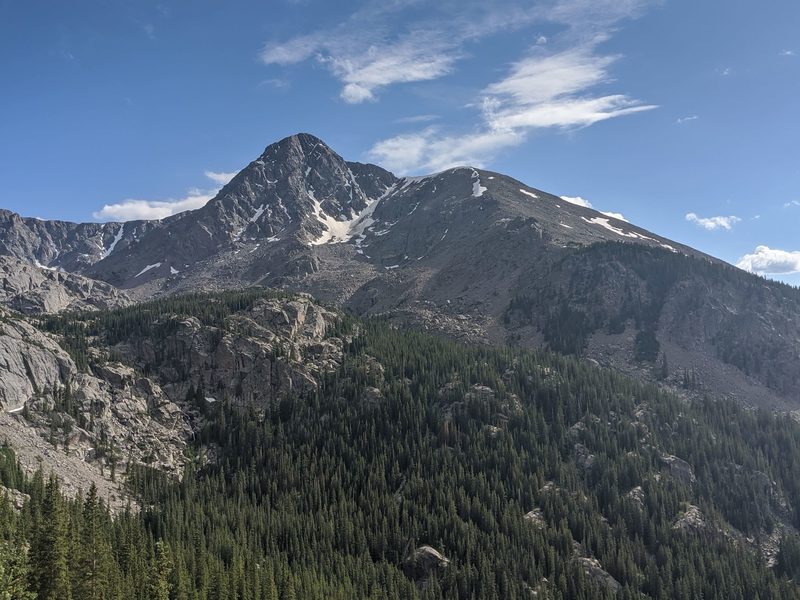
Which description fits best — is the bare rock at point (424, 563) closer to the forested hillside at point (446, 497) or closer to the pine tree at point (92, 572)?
the forested hillside at point (446, 497)

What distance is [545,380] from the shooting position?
600ft

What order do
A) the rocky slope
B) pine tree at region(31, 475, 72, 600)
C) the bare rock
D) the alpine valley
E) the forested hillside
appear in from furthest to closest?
the rocky slope < the bare rock < the alpine valley < the forested hillside < pine tree at region(31, 475, 72, 600)

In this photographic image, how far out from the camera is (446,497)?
136 m

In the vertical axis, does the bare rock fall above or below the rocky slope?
below

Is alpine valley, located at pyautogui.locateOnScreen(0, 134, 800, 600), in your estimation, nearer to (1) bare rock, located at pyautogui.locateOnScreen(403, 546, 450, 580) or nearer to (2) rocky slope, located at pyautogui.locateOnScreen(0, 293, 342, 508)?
(1) bare rock, located at pyautogui.locateOnScreen(403, 546, 450, 580)

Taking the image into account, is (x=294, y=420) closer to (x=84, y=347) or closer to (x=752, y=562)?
(x=84, y=347)

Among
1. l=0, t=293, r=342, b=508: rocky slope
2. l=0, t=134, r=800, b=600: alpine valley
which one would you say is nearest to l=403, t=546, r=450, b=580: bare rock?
l=0, t=134, r=800, b=600: alpine valley

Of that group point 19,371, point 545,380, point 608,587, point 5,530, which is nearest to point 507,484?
point 608,587

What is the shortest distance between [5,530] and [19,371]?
7940 cm

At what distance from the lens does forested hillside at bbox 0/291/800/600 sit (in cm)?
9569

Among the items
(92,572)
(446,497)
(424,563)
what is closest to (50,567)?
(92,572)

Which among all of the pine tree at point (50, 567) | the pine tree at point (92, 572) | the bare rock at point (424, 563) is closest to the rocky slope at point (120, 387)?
the pine tree at point (92, 572)

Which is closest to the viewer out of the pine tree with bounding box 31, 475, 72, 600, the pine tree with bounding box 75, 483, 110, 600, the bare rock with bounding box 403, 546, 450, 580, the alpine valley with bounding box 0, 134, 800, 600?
the pine tree with bounding box 31, 475, 72, 600

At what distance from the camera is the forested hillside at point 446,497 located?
9569 cm
